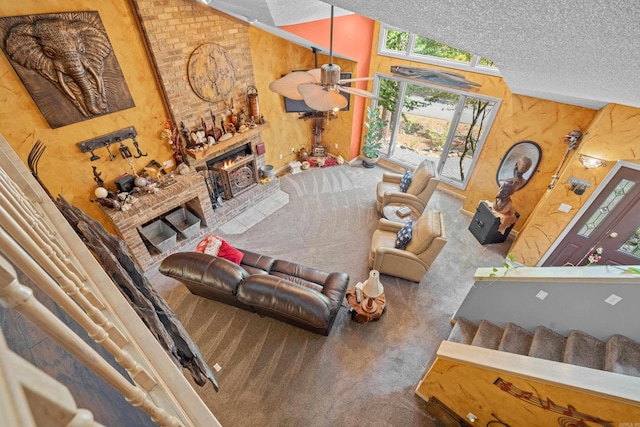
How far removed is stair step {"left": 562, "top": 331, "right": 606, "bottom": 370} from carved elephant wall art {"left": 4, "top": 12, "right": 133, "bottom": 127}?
18.5ft

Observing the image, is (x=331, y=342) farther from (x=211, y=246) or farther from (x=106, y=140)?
(x=106, y=140)

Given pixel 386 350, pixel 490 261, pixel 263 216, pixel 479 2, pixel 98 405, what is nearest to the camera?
pixel 98 405

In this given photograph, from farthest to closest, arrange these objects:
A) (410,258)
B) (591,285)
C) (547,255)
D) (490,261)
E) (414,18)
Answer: (490,261) < (547,255) < (410,258) < (591,285) < (414,18)

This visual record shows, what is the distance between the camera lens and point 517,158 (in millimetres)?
4363

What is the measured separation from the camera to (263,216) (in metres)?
5.29

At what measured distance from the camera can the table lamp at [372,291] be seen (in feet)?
10.6

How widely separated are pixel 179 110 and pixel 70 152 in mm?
1407

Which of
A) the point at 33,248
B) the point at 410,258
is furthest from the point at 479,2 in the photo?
the point at 410,258

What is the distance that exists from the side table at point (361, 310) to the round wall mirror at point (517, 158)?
113 inches

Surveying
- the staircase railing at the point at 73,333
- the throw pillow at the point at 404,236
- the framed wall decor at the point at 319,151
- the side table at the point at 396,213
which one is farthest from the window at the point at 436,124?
A: the staircase railing at the point at 73,333

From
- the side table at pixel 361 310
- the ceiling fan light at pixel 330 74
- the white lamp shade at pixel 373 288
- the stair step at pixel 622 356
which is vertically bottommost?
the side table at pixel 361 310

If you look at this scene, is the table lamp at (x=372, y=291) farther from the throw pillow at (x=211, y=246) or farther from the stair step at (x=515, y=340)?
the throw pillow at (x=211, y=246)

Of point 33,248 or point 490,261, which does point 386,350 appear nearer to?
point 490,261

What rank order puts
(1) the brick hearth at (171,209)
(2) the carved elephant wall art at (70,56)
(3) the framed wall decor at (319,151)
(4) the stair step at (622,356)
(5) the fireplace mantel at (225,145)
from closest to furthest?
1. (4) the stair step at (622,356)
2. (2) the carved elephant wall art at (70,56)
3. (1) the brick hearth at (171,209)
4. (5) the fireplace mantel at (225,145)
5. (3) the framed wall decor at (319,151)
